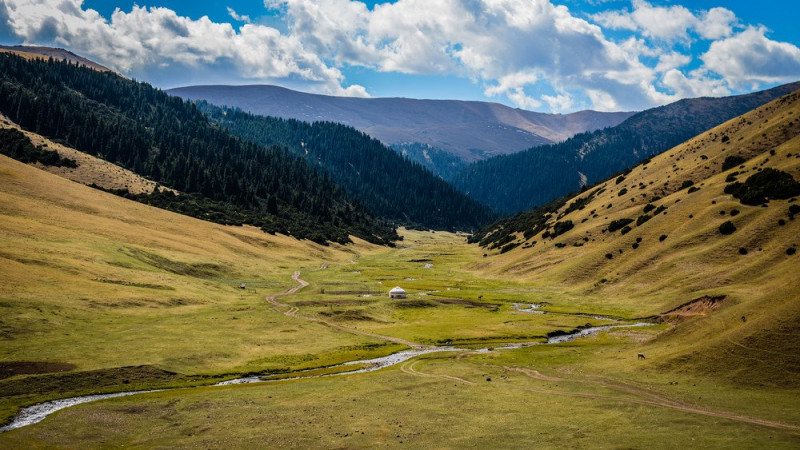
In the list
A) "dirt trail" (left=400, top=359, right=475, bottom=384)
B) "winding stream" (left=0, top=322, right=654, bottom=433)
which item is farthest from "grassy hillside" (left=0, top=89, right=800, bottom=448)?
→ "winding stream" (left=0, top=322, right=654, bottom=433)

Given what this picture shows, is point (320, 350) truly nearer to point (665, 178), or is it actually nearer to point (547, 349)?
point (547, 349)

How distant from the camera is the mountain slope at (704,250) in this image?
5147 cm

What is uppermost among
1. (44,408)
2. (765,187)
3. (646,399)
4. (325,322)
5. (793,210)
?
(765,187)

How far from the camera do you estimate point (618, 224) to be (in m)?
145

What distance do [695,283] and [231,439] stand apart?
285 ft

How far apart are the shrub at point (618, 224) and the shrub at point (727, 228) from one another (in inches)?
1352

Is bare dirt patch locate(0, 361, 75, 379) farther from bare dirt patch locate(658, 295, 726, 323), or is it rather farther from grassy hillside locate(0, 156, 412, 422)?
bare dirt patch locate(658, 295, 726, 323)

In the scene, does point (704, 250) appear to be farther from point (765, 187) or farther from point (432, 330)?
point (432, 330)

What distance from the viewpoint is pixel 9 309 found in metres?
66.6

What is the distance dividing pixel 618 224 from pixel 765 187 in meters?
37.0

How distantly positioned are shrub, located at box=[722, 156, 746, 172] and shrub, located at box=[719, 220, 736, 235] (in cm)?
4080

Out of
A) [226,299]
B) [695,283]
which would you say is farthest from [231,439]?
[695,283]

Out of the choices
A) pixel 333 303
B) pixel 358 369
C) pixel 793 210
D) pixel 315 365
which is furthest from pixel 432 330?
pixel 793 210

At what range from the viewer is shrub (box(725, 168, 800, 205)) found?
109 m
